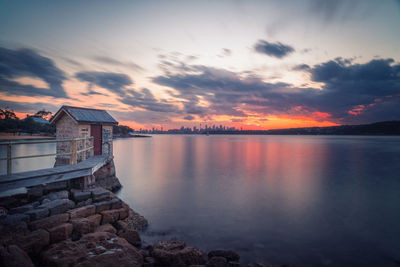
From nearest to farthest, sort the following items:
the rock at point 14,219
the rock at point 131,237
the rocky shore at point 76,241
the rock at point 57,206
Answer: the rocky shore at point 76,241, the rock at point 14,219, the rock at point 57,206, the rock at point 131,237

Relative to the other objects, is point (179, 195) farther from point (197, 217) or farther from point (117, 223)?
point (117, 223)

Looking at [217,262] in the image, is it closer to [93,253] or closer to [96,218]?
[93,253]

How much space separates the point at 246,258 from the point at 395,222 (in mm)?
9096

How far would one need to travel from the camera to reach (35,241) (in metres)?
5.16

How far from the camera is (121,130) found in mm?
148875

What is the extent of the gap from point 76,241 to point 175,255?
2.85m

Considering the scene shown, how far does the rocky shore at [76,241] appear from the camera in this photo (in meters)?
4.87

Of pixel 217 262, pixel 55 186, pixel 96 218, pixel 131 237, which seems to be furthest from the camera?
pixel 55 186

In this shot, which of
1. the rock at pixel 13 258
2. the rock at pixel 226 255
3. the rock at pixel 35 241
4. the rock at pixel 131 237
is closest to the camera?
the rock at pixel 13 258

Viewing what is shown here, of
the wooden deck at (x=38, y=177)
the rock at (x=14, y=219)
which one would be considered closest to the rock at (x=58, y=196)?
the wooden deck at (x=38, y=177)

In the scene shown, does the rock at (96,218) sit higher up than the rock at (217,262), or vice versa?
the rock at (96,218)

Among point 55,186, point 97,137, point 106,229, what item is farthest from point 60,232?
point 97,137

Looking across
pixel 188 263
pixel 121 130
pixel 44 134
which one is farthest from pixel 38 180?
pixel 121 130

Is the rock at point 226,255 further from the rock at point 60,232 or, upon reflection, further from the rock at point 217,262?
the rock at point 60,232
